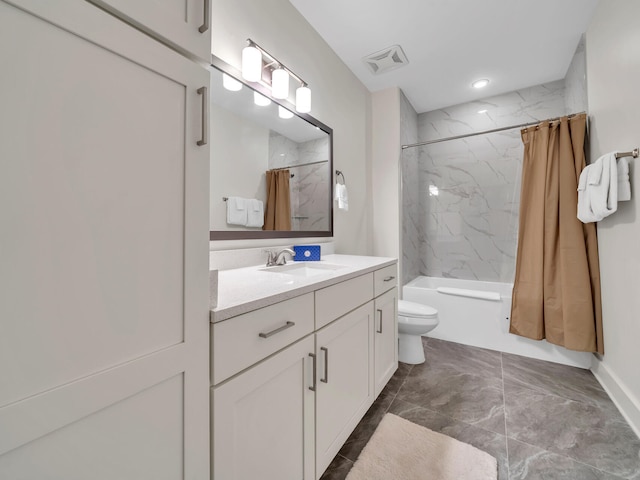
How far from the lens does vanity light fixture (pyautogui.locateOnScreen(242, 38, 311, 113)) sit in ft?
4.59

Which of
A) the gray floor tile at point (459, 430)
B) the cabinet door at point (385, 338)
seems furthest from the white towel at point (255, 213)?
the gray floor tile at point (459, 430)

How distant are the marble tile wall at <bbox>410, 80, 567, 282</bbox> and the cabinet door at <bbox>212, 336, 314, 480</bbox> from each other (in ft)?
9.12

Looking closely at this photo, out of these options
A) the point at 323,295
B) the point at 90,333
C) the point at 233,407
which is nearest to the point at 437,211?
the point at 323,295

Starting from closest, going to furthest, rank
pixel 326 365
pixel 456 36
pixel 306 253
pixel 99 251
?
pixel 99 251 → pixel 326 365 → pixel 306 253 → pixel 456 36

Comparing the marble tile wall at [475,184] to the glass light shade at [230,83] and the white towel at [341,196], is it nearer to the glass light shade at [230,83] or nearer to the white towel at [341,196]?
the white towel at [341,196]

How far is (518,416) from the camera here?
1.53 m

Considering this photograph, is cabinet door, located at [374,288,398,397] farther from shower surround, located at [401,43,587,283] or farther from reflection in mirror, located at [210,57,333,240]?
shower surround, located at [401,43,587,283]

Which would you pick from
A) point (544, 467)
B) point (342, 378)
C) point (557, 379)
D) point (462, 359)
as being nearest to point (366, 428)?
point (342, 378)

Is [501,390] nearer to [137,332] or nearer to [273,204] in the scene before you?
[273,204]

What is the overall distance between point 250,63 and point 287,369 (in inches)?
57.3

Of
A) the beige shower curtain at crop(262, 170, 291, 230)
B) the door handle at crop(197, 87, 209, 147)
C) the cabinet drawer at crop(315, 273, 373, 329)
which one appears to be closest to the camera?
the door handle at crop(197, 87, 209, 147)

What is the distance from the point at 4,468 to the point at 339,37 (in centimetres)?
256

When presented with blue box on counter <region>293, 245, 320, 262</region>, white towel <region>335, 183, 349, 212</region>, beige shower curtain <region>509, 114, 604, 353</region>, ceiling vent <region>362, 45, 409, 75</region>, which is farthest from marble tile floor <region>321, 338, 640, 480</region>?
ceiling vent <region>362, 45, 409, 75</region>

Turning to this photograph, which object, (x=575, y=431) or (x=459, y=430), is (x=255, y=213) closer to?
(x=459, y=430)
